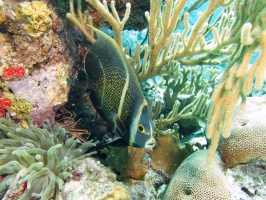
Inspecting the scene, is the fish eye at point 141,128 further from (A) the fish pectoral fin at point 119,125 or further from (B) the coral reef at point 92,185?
(B) the coral reef at point 92,185

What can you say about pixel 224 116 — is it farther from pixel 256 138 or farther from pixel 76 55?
pixel 76 55

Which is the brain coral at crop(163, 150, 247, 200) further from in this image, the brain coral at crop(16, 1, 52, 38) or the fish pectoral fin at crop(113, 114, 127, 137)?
the brain coral at crop(16, 1, 52, 38)

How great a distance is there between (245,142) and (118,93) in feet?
5.93

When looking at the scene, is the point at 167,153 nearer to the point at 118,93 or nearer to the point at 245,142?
the point at 245,142

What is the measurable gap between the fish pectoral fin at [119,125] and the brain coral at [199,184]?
105 centimetres

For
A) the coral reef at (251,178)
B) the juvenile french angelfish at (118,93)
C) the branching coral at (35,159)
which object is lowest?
the coral reef at (251,178)

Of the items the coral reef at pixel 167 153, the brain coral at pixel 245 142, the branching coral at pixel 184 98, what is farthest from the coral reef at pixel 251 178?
the branching coral at pixel 184 98

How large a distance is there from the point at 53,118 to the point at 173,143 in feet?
5.48

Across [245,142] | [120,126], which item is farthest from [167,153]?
[120,126]

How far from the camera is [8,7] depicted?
2.53 meters

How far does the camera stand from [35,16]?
2.57m

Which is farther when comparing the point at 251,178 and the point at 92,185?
the point at 251,178

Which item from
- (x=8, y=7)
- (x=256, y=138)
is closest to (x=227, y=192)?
(x=256, y=138)

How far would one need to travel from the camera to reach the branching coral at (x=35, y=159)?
2.10 meters
